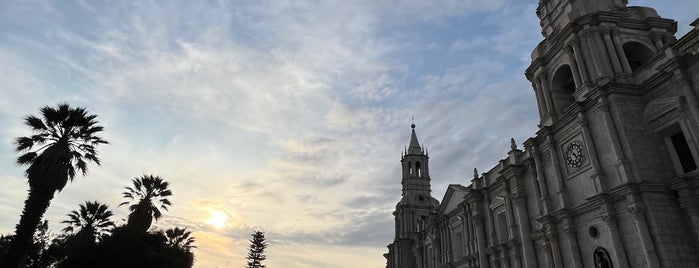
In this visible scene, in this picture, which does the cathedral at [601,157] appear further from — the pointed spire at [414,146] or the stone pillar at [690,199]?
the pointed spire at [414,146]

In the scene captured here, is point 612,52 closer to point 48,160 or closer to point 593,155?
point 593,155

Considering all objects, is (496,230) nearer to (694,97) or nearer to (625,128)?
(625,128)

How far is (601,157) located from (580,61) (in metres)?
5.47

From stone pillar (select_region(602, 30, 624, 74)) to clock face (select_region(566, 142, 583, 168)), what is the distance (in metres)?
4.01

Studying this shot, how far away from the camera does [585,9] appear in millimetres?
22922

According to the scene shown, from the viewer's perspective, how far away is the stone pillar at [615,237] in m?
16.5

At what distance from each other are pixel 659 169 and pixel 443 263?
21.8 meters

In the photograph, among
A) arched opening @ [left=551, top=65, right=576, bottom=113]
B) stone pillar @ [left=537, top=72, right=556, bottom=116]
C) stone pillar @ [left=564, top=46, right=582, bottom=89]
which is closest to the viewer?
stone pillar @ [left=564, top=46, right=582, bottom=89]

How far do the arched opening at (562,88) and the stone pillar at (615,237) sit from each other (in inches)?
309

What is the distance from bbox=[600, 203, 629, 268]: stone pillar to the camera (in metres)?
16.5

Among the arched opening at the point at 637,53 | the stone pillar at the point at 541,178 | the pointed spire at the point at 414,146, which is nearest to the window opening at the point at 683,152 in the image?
the stone pillar at the point at 541,178

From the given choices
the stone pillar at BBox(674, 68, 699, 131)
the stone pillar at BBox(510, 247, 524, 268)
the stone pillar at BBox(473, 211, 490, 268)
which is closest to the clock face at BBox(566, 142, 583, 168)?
the stone pillar at BBox(674, 68, 699, 131)

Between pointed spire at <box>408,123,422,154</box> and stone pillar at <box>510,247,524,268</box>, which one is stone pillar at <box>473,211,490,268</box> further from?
pointed spire at <box>408,123,422,154</box>

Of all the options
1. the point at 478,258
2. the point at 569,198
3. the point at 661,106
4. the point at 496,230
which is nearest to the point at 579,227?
the point at 569,198
